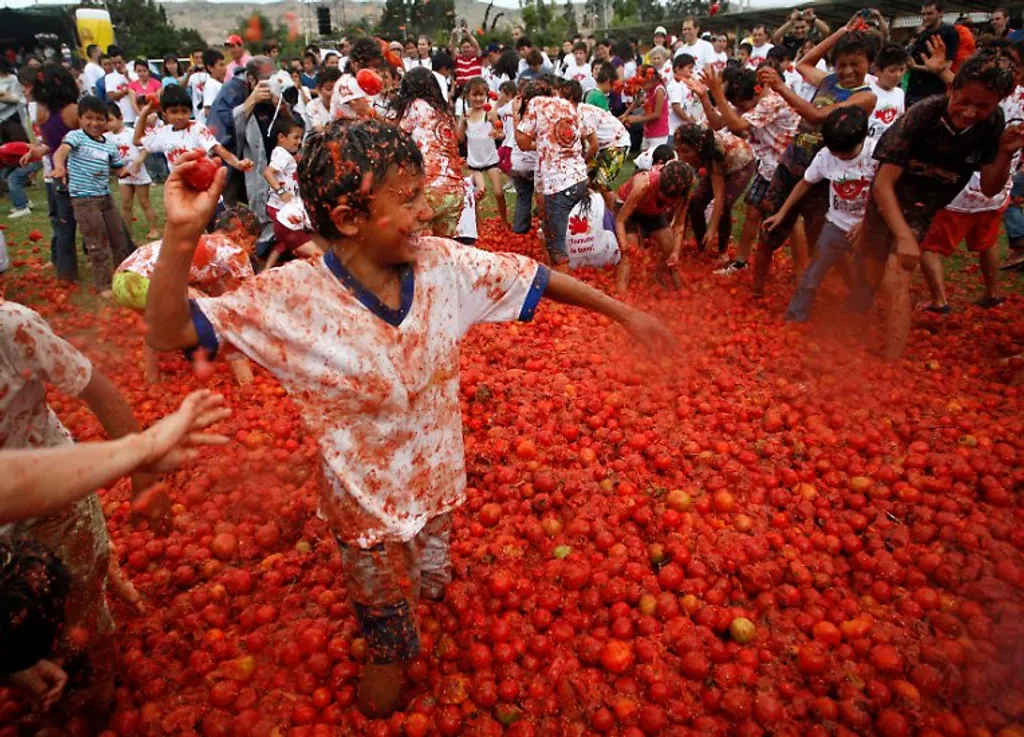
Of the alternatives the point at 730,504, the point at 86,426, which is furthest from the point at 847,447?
the point at 86,426

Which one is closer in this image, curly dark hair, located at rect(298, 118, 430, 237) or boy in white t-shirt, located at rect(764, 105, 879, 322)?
curly dark hair, located at rect(298, 118, 430, 237)

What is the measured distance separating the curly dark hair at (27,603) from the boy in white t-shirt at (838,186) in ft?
18.4

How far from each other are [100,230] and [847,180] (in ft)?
25.0

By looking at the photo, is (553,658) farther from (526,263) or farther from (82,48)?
(82,48)

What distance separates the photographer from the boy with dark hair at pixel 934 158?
13.4ft

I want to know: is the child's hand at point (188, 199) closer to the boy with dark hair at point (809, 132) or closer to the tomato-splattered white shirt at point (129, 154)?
the boy with dark hair at point (809, 132)

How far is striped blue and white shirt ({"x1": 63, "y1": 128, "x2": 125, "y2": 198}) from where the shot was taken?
678 centimetres

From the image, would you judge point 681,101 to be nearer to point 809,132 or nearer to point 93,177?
point 809,132

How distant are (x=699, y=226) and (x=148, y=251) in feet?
19.2

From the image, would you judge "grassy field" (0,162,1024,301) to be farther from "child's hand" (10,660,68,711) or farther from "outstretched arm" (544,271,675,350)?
"child's hand" (10,660,68,711)

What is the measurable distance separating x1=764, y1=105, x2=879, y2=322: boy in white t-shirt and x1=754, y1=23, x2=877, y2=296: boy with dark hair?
27 centimetres

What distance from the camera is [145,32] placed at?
41500mm

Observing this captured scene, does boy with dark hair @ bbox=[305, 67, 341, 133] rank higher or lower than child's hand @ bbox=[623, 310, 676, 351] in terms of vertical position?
higher

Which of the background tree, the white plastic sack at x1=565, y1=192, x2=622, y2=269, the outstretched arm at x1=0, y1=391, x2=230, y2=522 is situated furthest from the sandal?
the background tree
